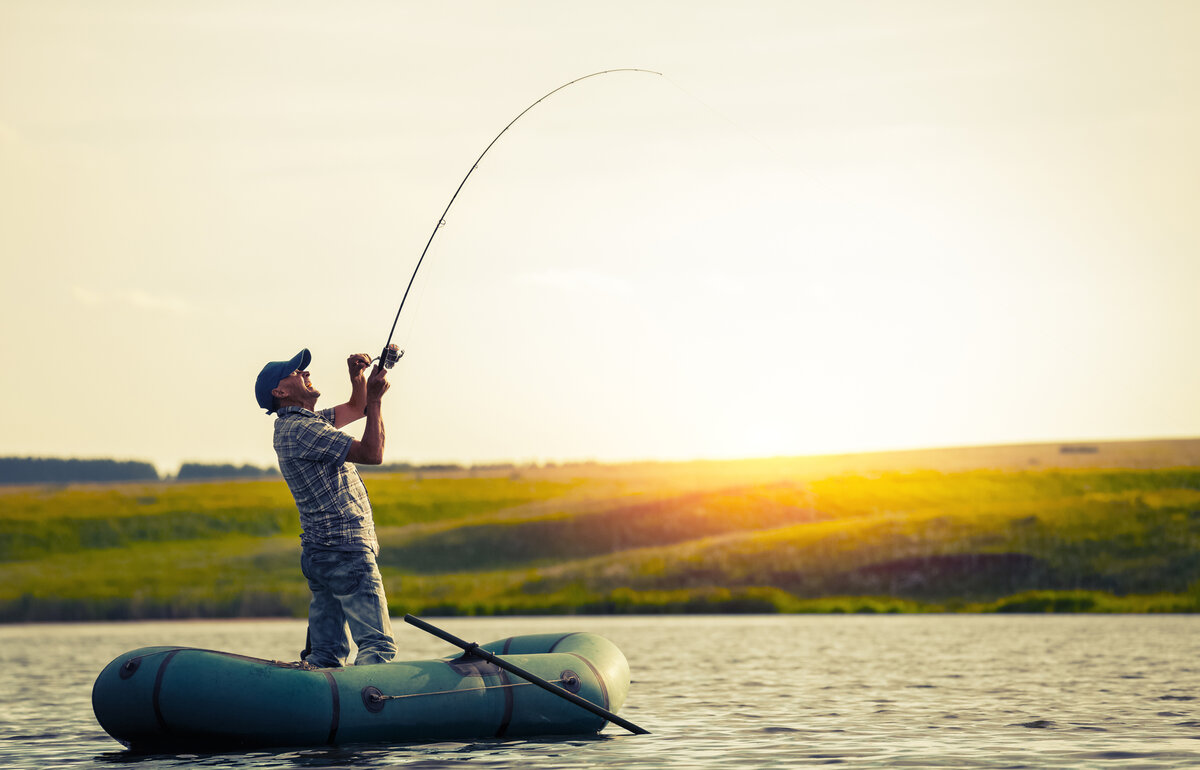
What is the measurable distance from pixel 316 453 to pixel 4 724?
5166 mm

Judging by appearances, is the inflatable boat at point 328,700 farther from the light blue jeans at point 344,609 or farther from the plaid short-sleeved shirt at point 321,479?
the plaid short-sleeved shirt at point 321,479

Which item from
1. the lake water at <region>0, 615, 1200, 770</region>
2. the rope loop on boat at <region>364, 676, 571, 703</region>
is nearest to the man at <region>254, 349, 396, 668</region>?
the rope loop on boat at <region>364, 676, 571, 703</region>

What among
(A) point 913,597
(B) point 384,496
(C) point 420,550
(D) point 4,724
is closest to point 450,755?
(D) point 4,724

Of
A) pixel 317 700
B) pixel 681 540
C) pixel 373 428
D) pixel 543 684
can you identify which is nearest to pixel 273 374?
pixel 373 428

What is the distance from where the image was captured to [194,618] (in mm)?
38656

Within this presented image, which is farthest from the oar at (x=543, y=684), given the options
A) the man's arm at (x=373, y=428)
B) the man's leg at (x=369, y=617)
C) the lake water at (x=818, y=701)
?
the man's arm at (x=373, y=428)

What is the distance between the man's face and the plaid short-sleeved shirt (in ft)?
0.33

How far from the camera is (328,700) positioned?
1216cm

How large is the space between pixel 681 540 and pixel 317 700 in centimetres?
4237

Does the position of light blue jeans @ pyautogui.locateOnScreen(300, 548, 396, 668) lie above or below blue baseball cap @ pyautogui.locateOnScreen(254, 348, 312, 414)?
below

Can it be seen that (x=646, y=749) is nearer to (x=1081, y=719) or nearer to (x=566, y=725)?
(x=566, y=725)

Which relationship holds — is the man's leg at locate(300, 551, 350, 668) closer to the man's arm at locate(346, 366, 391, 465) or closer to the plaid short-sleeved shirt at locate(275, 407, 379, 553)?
the plaid short-sleeved shirt at locate(275, 407, 379, 553)

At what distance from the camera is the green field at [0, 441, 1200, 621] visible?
1604 inches

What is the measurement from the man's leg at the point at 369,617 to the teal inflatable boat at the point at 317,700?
165 mm
